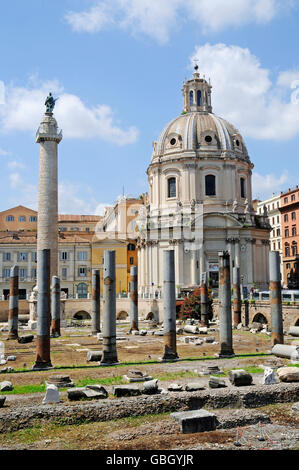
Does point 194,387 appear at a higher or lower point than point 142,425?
higher

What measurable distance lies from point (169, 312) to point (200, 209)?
1379 inches

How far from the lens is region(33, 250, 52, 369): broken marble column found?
19.5 m

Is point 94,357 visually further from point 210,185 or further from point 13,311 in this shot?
point 210,185

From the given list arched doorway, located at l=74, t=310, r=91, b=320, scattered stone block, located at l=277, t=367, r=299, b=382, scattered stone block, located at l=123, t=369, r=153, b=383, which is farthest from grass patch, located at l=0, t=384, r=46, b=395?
arched doorway, located at l=74, t=310, r=91, b=320

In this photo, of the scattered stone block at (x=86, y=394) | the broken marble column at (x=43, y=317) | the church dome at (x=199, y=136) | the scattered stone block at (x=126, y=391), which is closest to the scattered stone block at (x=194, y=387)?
the scattered stone block at (x=126, y=391)

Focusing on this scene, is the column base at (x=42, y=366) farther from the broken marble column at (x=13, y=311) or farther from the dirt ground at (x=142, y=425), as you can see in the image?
the broken marble column at (x=13, y=311)

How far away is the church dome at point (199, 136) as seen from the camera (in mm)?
58062

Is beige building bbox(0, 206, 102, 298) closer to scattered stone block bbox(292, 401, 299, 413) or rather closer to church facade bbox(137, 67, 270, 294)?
church facade bbox(137, 67, 270, 294)

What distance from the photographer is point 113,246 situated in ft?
218

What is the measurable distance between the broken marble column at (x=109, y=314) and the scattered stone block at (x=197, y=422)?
354 inches

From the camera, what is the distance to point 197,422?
1095cm

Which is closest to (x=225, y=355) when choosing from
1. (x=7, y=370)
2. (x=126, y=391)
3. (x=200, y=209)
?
(x=126, y=391)

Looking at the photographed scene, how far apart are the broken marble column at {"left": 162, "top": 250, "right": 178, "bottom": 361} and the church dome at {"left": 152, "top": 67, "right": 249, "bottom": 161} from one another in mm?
37522

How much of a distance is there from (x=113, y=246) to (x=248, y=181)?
2010 centimetres
